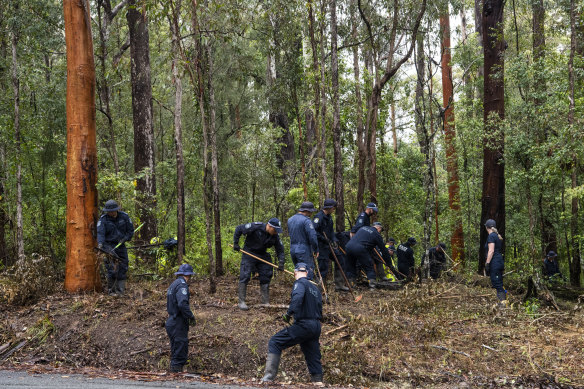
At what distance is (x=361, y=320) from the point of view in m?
7.96

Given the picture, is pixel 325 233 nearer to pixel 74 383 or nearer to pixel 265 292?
pixel 265 292

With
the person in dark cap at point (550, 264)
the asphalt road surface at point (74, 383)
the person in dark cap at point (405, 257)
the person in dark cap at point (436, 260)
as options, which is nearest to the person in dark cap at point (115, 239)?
the asphalt road surface at point (74, 383)

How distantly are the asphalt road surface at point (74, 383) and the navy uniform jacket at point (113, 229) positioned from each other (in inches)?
148

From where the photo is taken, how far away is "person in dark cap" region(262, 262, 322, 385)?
5.92 m

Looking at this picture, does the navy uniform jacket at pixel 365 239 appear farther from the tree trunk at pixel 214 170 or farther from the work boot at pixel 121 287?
the work boot at pixel 121 287

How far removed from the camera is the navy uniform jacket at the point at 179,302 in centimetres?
659

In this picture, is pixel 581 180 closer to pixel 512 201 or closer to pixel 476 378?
pixel 512 201

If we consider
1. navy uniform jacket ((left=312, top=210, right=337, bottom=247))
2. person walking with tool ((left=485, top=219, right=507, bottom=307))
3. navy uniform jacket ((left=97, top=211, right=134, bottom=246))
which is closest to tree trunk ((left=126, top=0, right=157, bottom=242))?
navy uniform jacket ((left=97, top=211, right=134, bottom=246))

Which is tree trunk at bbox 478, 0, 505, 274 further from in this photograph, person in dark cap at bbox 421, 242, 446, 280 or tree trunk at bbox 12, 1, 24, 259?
tree trunk at bbox 12, 1, 24, 259

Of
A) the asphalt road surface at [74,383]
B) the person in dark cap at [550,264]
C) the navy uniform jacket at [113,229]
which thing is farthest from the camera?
the person in dark cap at [550,264]

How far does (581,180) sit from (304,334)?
1398cm

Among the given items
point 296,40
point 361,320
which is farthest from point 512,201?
point 361,320

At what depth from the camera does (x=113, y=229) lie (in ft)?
31.2

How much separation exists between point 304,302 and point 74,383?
2.80m
